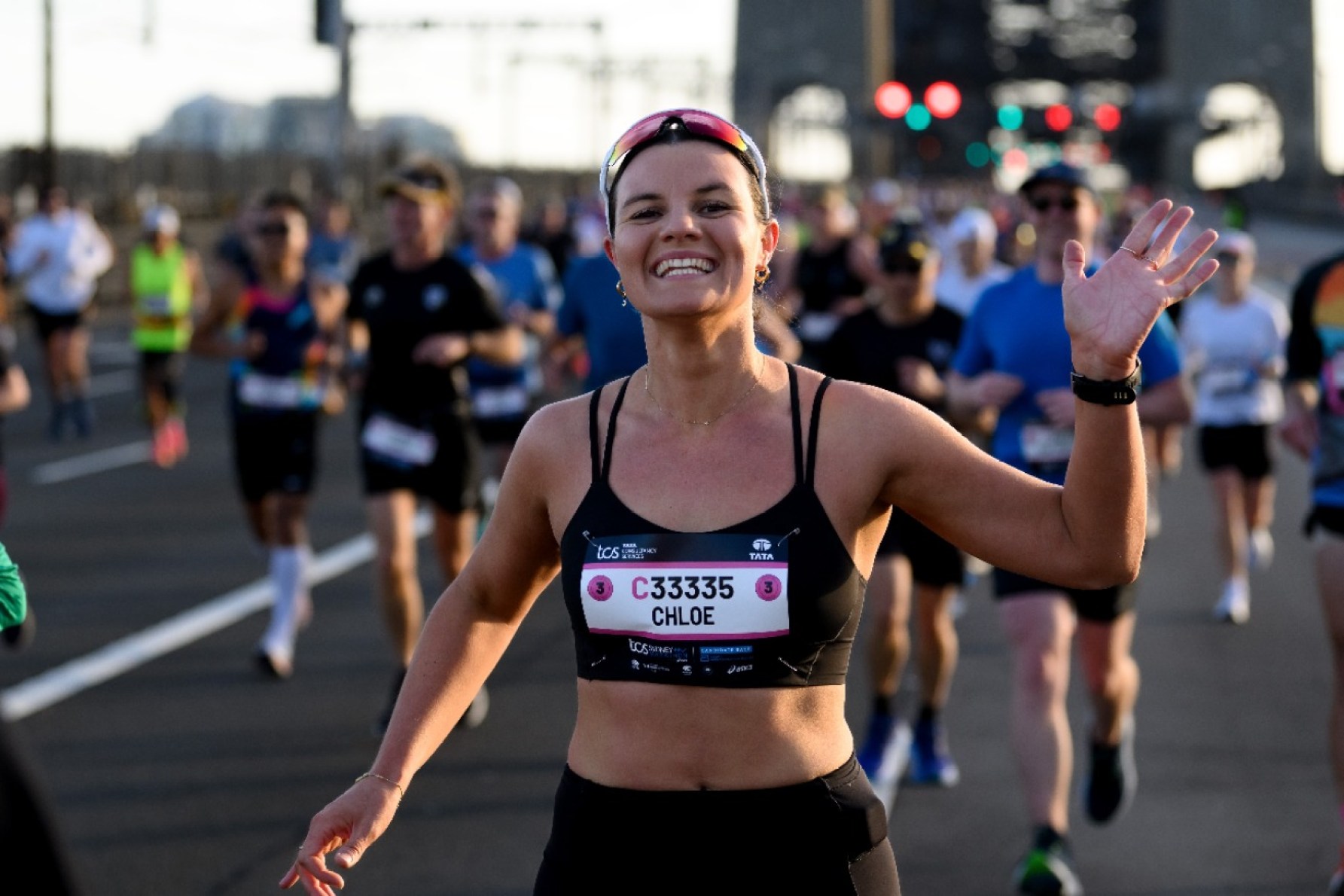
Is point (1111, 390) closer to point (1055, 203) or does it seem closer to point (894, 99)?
point (1055, 203)

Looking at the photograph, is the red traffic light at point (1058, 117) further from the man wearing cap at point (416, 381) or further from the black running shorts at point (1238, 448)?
the man wearing cap at point (416, 381)

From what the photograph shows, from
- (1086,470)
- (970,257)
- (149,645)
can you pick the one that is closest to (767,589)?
(1086,470)

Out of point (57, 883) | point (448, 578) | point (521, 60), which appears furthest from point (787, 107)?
point (57, 883)

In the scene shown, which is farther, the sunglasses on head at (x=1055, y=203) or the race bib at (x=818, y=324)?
the race bib at (x=818, y=324)

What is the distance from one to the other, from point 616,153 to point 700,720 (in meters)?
0.94

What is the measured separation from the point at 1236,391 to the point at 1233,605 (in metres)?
1.34

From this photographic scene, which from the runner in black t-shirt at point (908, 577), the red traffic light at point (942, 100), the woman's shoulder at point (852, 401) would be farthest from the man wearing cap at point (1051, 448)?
the red traffic light at point (942, 100)

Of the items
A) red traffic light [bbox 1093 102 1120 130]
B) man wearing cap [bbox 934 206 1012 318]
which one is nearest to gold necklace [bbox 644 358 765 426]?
man wearing cap [bbox 934 206 1012 318]

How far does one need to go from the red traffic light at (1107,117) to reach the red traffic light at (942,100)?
151 inches

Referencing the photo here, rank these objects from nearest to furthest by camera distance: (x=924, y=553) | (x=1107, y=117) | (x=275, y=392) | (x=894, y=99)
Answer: (x=924, y=553) < (x=275, y=392) < (x=894, y=99) < (x=1107, y=117)

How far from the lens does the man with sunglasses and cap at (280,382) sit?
31.0ft

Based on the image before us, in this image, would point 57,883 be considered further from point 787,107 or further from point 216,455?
point 787,107

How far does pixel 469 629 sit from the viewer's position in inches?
138

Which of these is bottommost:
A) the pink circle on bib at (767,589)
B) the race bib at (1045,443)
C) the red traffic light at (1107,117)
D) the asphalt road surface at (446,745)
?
the asphalt road surface at (446,745)
